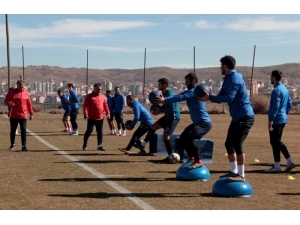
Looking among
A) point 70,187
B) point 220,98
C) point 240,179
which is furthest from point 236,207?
point 70,187

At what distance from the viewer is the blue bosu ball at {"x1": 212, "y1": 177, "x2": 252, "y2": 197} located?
10.3m

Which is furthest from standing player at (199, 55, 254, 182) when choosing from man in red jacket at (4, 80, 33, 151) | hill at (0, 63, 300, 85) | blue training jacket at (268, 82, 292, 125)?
hill at (0, 63, 300, 85)

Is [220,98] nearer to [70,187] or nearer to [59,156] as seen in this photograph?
[70,187]

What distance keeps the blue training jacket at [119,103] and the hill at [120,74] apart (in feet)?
392

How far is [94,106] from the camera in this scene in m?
18.8

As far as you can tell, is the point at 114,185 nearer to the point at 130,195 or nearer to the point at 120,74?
the point at 130,195

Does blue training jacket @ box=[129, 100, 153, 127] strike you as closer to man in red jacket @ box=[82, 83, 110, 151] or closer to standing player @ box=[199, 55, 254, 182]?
man in red jacket @ box=[82, 83, 110, 151]

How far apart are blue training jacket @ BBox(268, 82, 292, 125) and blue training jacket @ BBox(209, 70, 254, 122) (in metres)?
2.63

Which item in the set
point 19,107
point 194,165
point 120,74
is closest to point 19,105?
point 19,107

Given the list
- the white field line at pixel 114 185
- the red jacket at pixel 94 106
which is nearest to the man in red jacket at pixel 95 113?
the red jacket at pixel 94 106

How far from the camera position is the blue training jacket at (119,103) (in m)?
25.3

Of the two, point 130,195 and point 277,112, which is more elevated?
point 277,112

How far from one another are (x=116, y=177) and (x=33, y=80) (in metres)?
144

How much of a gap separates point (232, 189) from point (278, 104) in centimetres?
362
